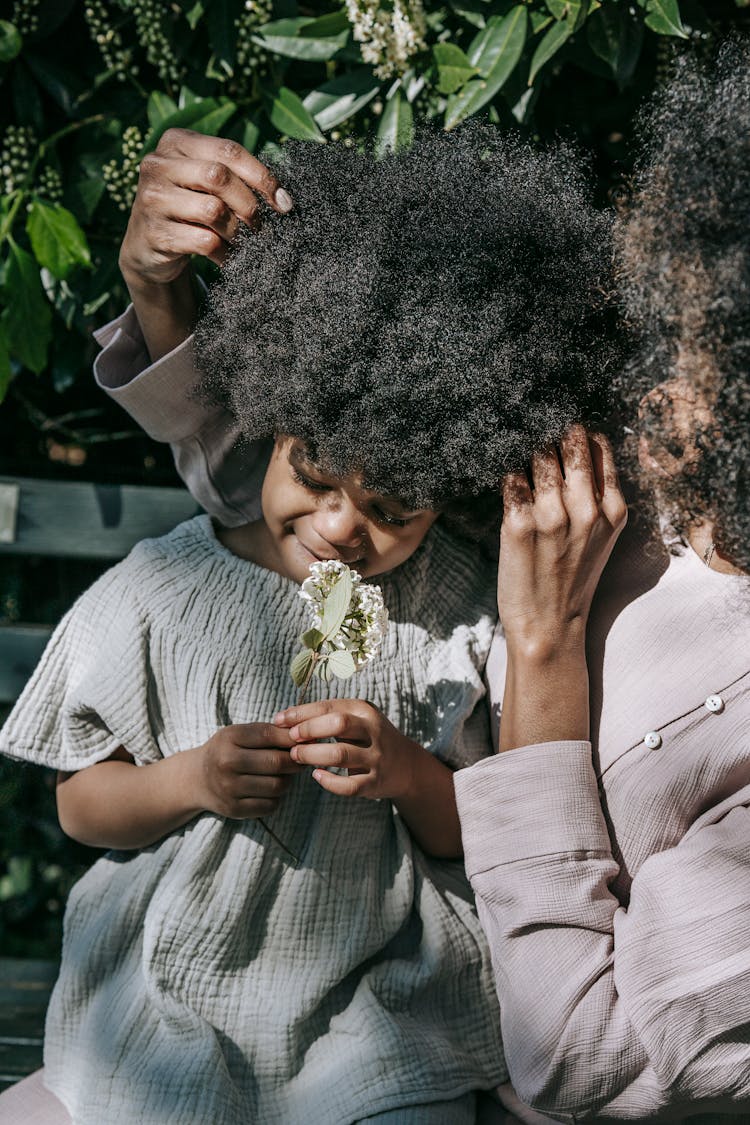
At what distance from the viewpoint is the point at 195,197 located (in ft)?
4.85

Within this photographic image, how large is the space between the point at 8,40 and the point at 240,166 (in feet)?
3.01

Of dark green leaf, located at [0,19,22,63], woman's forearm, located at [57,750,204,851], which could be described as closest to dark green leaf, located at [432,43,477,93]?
dark green leaf, located at [0,19,22,63]

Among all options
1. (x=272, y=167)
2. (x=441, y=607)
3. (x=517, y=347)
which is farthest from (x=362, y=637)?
(x=272, y=167)

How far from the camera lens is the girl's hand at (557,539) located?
1470 mm

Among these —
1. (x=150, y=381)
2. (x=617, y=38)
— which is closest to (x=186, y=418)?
(x=150, y=381)

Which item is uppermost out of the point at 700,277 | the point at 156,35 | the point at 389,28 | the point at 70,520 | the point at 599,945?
the point at 700,277

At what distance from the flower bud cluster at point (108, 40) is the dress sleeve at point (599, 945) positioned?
1.56 meters

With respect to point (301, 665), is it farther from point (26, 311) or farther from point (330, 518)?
point (26, 311)

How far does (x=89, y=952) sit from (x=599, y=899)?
82cm

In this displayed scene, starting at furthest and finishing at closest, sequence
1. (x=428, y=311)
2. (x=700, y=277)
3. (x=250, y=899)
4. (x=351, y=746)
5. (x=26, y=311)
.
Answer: (x=26, y=311), (x=250, y=899), (x=351, y=746), (x=428, y=311), (x=700, y=277)

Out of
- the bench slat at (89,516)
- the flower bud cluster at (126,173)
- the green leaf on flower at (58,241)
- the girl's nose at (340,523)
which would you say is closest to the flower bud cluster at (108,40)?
the flower bud cluster at (126,173)

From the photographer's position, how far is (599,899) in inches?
57.7

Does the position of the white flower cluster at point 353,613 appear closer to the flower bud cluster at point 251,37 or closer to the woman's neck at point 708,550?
the woman's neck at point 708,550

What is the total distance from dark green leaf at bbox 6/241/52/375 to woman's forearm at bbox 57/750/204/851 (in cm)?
83
